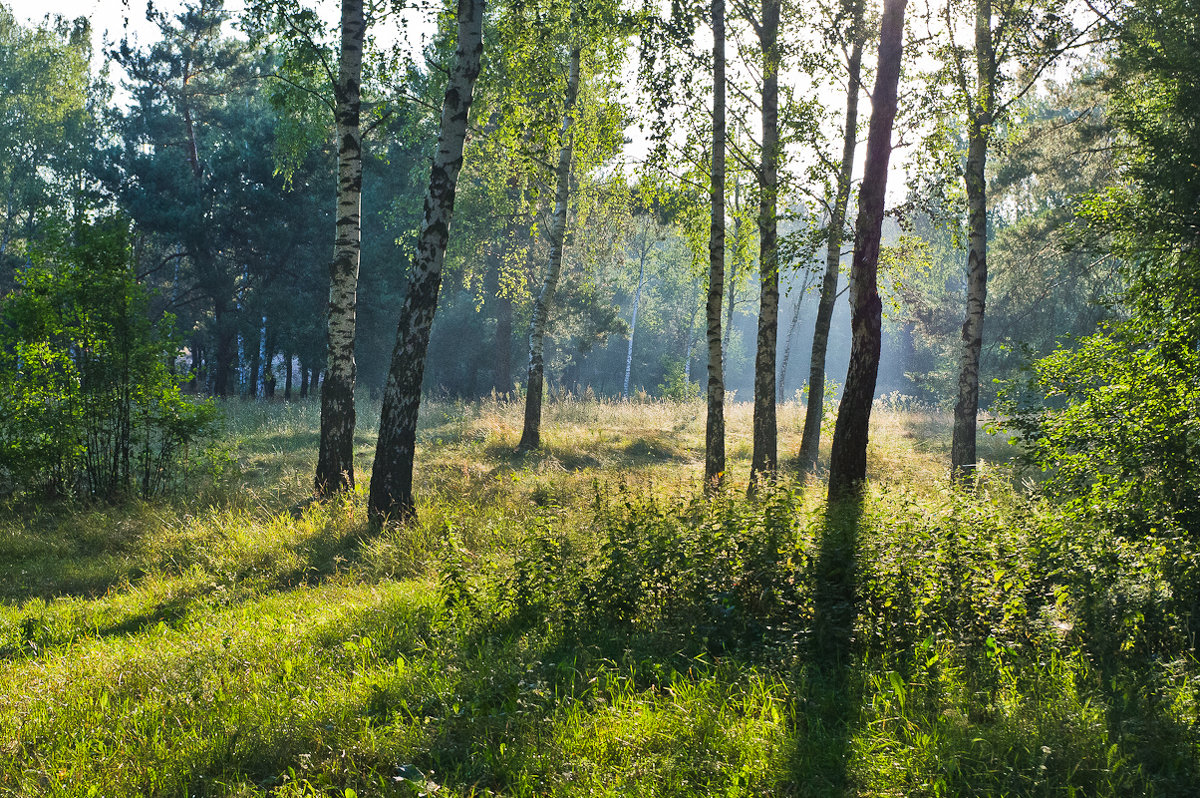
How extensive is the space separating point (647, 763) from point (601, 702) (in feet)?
1.84

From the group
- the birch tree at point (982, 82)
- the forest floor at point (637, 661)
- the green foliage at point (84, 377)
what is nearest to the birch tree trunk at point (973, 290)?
the birch tree at point (982, 82)

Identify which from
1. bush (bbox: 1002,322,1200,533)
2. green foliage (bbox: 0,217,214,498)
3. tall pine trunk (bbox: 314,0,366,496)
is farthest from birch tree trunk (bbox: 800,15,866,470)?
green foliage (bbox: 0,217,214,498)

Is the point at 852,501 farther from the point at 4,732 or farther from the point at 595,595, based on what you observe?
the point at 4,732

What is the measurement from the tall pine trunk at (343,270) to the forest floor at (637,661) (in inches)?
84.2

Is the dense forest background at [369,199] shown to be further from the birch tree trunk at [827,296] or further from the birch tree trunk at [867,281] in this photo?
the birch tree trunk at [867,281]

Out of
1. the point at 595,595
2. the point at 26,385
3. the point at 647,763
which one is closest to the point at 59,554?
the point at 26,385

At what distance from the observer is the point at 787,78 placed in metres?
12.6

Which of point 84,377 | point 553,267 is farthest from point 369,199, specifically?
point 84,377

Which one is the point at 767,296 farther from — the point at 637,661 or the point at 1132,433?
the point at 637,661

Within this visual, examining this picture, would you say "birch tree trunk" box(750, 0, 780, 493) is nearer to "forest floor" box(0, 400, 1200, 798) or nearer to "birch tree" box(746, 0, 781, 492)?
"birch tree" box(746, 0, 781, 492)

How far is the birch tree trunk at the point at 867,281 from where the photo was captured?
7578 mm

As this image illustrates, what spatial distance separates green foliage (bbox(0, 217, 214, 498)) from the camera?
958 centimetres

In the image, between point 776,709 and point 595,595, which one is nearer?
point 776,709

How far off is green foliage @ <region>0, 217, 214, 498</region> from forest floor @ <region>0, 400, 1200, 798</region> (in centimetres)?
268
